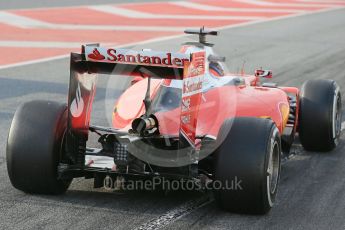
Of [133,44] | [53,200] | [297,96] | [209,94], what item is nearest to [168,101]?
[209,94]

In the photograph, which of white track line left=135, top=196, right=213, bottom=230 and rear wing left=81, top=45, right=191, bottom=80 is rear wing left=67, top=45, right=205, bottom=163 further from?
white track line left=135, top=196, right=213, bottom=230

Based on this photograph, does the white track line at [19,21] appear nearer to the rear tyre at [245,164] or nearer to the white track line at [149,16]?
the white track line at [149,16]

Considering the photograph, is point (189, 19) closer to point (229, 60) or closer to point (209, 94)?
point (229, 60)

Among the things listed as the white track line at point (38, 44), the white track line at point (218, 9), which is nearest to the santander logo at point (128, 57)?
the white track line at point (38, 44)

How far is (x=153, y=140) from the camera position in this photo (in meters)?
6.77

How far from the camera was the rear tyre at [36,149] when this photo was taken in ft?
22.1

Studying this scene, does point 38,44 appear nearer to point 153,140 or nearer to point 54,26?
point 54,26

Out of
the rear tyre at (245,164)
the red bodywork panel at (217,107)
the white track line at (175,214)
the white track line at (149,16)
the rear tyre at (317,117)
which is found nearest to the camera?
the white track line at (175,214)

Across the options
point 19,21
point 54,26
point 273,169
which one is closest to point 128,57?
point 273,169

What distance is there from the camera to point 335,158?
8.85m

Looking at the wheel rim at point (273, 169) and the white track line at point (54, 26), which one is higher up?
the white track line at point (54, 26)

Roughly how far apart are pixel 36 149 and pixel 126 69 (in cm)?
97

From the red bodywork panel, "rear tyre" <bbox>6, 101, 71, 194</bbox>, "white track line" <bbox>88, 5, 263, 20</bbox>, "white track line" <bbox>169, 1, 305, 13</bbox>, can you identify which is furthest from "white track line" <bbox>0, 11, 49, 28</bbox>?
"rear tyre" <bbox>6, 101, 71, 194</bbox>

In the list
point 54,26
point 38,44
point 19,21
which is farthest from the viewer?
point 19,21
